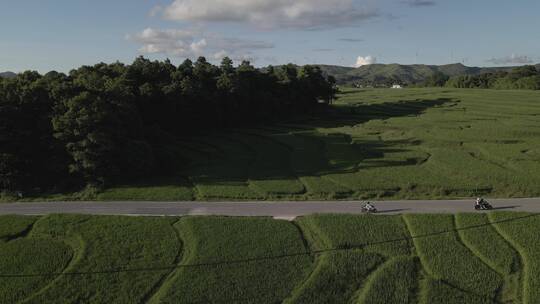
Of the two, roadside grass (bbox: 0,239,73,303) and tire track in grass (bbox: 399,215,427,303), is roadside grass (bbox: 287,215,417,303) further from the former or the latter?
roadside grass (bbox: 0,239,73,303)

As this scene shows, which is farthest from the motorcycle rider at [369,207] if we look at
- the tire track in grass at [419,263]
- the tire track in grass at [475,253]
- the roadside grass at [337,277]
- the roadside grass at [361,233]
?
the roadside grass at [337,277]

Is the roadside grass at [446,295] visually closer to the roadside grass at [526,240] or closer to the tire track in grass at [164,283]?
the roadside grass at [526,240]

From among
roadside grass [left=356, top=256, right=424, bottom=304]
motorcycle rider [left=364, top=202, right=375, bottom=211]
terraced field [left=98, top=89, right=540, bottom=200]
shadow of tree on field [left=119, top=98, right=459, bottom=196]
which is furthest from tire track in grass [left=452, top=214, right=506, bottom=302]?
shadow of tree on field [left=119, top=98, right=459, bottom=196]

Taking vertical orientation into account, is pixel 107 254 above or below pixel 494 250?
above

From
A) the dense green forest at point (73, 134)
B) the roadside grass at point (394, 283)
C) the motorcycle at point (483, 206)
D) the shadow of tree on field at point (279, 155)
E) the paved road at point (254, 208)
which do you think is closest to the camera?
the roadside grass at point (394, 283)

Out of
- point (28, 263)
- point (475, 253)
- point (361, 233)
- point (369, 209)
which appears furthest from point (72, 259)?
point (475, 253)

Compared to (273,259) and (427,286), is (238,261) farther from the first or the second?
(427,286)
